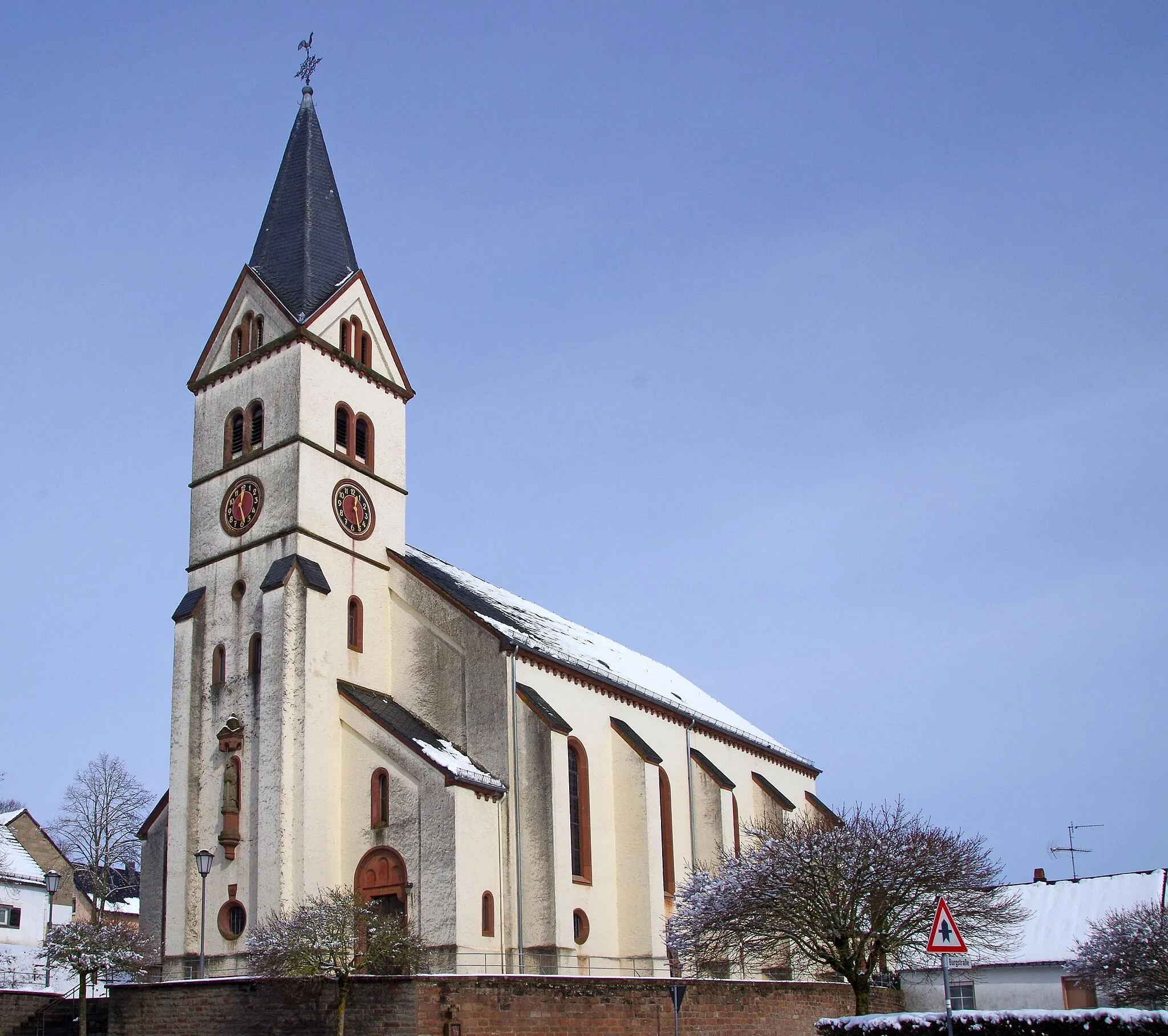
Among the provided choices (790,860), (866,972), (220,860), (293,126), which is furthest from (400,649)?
(293,126)

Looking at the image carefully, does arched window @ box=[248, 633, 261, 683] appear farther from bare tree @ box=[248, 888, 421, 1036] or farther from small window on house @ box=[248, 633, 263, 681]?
A: bare tree @ box=[248, 888, 421, 1036]

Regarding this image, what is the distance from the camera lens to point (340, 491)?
122 ft

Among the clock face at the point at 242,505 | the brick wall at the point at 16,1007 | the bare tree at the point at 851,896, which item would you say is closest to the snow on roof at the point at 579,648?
the clock face at the point at 242,505

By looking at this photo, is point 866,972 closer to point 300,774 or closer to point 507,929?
point 507,929

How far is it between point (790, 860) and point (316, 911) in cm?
1093

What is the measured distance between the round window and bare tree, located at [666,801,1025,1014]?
11628 millimetres

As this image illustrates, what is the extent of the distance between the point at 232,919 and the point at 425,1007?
9.84 meters

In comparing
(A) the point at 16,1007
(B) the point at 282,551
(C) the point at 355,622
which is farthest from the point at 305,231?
(A) the point at 16,1007

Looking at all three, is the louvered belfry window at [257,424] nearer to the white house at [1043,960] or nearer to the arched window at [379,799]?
the arched window at [379,799]

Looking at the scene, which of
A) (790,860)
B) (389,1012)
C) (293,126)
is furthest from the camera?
(293,126)

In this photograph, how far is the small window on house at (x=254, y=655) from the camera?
34.2 m

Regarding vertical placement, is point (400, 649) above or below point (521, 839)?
above

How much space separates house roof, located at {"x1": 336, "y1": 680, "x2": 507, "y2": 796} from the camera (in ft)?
105

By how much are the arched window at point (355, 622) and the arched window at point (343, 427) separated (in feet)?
15.6
